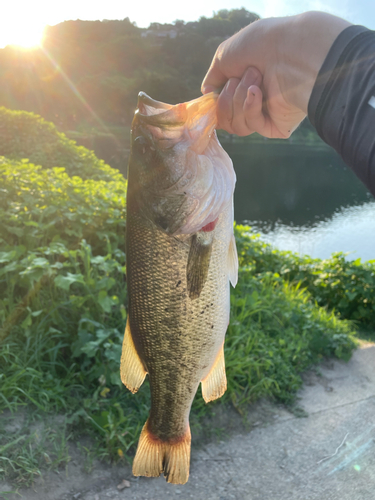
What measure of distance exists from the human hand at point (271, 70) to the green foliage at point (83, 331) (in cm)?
223

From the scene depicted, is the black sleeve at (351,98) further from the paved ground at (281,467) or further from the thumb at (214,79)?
the paved ground at (281,467)

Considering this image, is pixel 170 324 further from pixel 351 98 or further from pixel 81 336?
pixel 81 336

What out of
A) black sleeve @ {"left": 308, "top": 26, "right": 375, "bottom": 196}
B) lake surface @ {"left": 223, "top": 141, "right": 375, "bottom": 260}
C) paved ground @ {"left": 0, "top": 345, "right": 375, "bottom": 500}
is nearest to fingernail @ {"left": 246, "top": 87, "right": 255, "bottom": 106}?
black sleeve @ {"left": 308, "top": 26, "right": 375, "bottom": 196}

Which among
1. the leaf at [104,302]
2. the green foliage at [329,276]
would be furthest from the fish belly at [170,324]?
the green foliage at [329,276]

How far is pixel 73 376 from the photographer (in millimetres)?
3359

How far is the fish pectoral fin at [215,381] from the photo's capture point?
1.71 m

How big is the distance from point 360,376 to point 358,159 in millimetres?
4365

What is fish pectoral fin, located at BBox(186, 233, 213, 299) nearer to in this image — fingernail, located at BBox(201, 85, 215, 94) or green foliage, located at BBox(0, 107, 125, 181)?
fingernail, located at BBox(201, 85, 215, 94)

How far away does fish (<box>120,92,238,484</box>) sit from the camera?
149cm

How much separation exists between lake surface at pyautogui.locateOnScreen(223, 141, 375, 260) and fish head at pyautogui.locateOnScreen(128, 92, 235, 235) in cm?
1029

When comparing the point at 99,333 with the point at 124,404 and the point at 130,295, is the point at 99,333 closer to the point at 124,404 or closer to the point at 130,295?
the point at 124,404

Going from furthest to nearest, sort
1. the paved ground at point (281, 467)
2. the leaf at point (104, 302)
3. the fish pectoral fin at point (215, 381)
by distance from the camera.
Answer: the leaf at point (104, 302) → the paved ground at point (281, 467) → the fish pectoral fin at point (215, 381)

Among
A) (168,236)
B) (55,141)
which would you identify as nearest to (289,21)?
(168,236)

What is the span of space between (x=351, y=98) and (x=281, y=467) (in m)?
3.33
